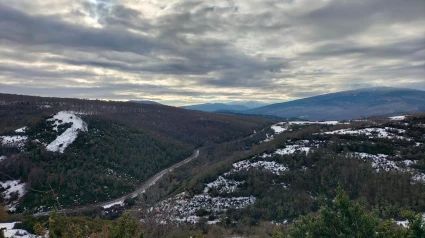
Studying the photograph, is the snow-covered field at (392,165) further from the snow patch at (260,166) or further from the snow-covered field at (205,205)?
the snow-covered field at (205,205)

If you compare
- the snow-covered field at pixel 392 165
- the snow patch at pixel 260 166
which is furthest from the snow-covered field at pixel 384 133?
the snow patch at pixel 260 166

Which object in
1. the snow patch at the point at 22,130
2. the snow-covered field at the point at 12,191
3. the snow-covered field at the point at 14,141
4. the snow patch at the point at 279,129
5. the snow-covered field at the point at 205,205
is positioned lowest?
the snow-covered field at the point at 12,191

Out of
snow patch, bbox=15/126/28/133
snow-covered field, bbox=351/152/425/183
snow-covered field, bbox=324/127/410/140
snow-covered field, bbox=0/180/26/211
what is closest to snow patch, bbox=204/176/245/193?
snow-covered field, bbox=351/152/425/183

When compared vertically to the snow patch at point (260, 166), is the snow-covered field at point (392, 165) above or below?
above

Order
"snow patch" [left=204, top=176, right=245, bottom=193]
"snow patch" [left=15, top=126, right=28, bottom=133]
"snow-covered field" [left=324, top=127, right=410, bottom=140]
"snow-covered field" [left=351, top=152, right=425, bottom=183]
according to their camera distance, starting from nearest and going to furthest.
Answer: "snow-covered field" [left=351, top=152, right=425, bottom=183], "snow patch" [left=204, top=176, right=245, bottom=193], "snow-covered field" [left=324, top=127, right=410, bottom=140], "snow patch" [left=15, top=126, right=28, bottom=133]

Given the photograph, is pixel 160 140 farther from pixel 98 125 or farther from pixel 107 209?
pixel 107 209

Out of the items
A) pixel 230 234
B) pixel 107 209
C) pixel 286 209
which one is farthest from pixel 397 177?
pixel 107 209

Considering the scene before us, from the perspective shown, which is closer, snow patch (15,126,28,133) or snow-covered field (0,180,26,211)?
snow-covered field (0,180,26,211)

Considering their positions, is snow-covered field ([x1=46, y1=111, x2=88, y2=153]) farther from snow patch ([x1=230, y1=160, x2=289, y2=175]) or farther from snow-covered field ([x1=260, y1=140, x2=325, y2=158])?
snow-covered field ([x1=260, y1=140, x2=325, y2=158])
